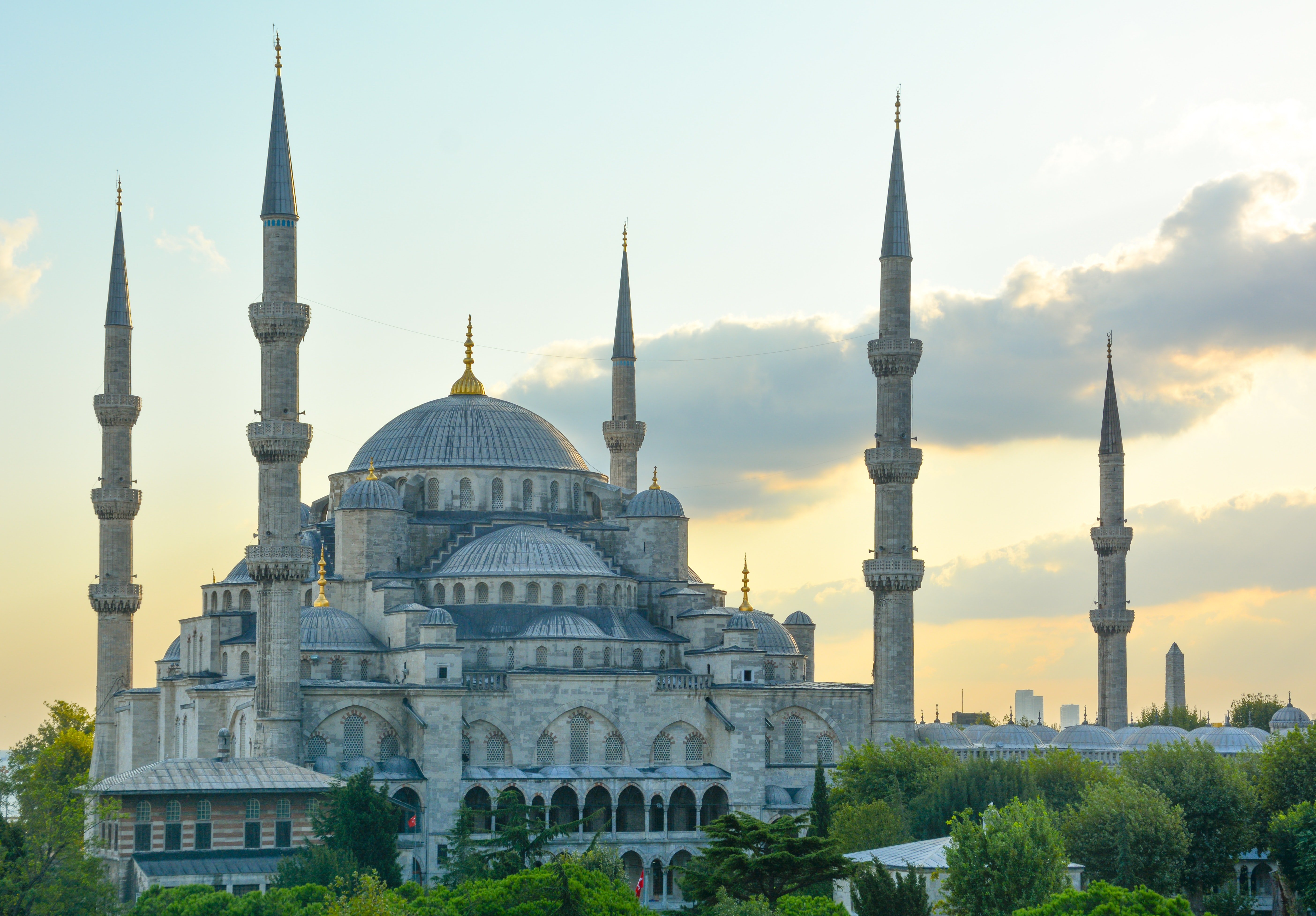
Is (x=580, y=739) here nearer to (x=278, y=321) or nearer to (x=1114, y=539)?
(x=278, y=321)

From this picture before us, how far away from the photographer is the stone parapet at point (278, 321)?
4741 centimetres

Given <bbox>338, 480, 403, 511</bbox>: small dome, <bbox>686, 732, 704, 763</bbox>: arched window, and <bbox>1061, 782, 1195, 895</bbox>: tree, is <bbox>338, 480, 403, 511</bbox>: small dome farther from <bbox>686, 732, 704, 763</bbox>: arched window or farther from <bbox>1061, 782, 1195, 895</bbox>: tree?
<bbox>1061, 782, 1195, 895</bbox>: tree

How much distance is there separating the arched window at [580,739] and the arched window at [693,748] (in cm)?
266

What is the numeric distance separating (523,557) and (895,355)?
37.3 feet

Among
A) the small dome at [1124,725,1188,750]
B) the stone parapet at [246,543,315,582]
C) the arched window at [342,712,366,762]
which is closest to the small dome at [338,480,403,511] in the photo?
the stone parapet at [246,543,315,582]

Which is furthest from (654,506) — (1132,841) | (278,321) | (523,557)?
(1132,841)

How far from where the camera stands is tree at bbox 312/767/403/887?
3925cm

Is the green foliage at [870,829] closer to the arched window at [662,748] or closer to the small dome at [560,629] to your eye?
the arched window at [662,748]

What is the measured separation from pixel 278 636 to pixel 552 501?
42.7ft

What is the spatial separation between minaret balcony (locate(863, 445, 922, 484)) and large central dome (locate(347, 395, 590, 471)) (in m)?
9.92

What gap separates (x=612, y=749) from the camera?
49.2 m

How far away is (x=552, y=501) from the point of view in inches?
2235

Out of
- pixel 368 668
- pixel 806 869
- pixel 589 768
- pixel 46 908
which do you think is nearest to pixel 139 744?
pixel 368 668

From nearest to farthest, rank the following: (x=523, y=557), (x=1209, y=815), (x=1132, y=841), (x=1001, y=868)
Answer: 1. (x=1001, y=868)
2. (x=1132, y=841)
3. (x=1209, y=815)
4. (x=523, y=557)
